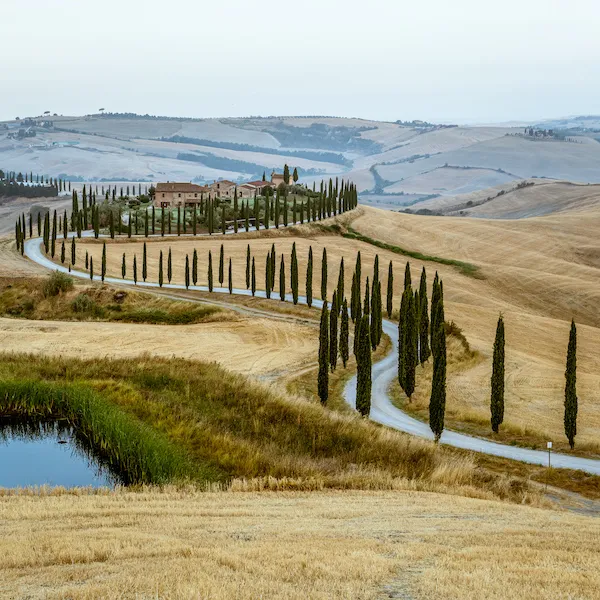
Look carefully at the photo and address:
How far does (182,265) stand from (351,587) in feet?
331

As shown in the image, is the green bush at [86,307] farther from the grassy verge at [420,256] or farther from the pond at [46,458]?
the grassy verge at [420,256]

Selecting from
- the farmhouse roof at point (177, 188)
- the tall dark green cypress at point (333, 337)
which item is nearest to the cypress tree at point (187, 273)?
the tall dark green cypress at point (333, 337)

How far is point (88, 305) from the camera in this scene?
90938 mm

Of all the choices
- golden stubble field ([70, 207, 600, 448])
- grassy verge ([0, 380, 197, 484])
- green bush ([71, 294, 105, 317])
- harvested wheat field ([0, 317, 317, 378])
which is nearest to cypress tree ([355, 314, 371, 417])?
golden stubble field ([70, 207, 600, 448])

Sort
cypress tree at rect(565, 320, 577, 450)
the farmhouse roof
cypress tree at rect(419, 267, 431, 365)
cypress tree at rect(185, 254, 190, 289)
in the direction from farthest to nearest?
the farmhouse roof, cypress tree at rect(185, 254, 190, 289), cypress tree at rect(419, 267, 431, 365), cypress tree at rect(565, 320, 577, 450)

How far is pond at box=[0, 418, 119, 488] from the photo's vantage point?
37812 millimetres

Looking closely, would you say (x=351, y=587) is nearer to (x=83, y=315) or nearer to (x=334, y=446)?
(x=334, y=446)

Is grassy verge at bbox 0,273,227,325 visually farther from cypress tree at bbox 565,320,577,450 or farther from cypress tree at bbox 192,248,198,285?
cypress tree at bbox 565,320,577,450

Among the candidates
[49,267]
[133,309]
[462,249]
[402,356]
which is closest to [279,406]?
[402,356]

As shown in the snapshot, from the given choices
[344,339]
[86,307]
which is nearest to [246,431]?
[344,339]

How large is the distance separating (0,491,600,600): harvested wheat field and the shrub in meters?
67.1

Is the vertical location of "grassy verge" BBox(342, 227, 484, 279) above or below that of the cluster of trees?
below

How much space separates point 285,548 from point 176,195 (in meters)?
149

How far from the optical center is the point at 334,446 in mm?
43156
